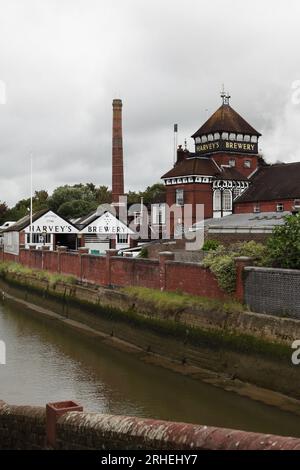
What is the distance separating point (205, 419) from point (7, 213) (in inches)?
3599

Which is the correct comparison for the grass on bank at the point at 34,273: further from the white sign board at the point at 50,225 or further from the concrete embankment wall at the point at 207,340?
the concrete embankment wall at the point at 207,340

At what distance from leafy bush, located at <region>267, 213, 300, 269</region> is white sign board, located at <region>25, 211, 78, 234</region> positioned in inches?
1310

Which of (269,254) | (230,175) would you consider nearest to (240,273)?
(269,254)

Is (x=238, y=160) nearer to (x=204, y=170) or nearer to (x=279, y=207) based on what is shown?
(x=204, y=170)

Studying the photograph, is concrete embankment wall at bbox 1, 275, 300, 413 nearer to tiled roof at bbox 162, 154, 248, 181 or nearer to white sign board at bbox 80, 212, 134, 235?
tiled roof at bbox 162, 154, 248, 181

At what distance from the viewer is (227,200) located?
4647 cm

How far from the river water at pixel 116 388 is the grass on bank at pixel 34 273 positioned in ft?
28.0

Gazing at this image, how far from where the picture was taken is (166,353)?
18.6m

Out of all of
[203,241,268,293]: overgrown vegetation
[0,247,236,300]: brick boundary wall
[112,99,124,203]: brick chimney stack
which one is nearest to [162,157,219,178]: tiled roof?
[112,99,124,203]: brick chimney stack

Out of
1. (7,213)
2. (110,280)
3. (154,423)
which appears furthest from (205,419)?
(7,213)

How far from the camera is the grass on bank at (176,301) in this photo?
16795 mm

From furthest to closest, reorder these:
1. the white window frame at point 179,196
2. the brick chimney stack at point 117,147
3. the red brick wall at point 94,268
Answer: the brick chimney stack at point 117,147, the white window frame at point 179,196, the red brick wall at point 94,268

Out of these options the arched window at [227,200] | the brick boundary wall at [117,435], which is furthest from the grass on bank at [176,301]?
the arched window at [227,200]
